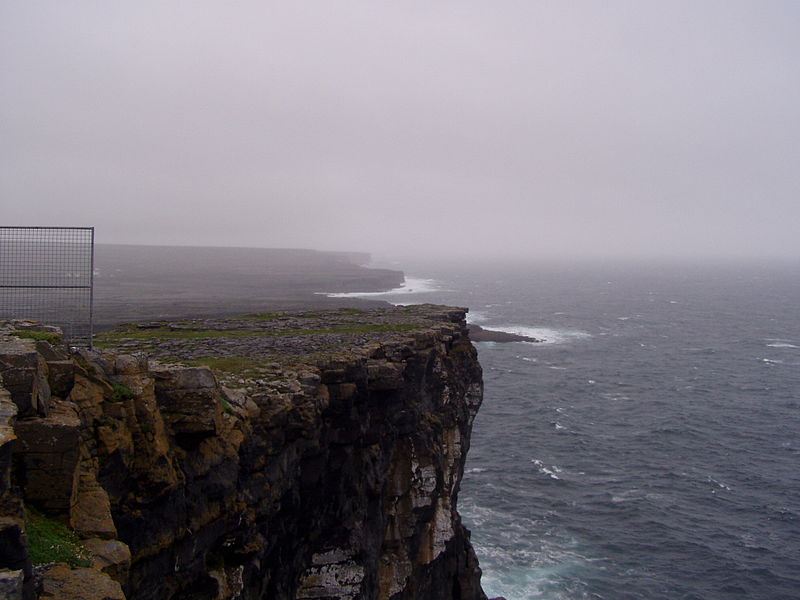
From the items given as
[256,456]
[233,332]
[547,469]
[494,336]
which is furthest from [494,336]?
[256,456]

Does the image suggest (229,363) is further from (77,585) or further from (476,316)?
(476,316)

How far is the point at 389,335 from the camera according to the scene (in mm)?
30656

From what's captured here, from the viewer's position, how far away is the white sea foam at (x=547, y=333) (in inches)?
4090

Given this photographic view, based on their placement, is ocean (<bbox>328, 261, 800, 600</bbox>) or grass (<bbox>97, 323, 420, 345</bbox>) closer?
grass (<bbox>97, 323, 420, 345</bbox>)

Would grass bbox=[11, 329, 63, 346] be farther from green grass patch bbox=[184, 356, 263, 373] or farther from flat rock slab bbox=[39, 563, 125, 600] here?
green grass patch bbox=[184, 356, 263, 373]

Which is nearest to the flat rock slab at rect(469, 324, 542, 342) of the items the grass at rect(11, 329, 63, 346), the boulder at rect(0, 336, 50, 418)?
the grass at rect(11, 329, 63, 346)

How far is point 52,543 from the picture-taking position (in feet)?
31.8

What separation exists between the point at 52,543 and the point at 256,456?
26.0 feet

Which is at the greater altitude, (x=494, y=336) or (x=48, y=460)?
(x=48, y=460)

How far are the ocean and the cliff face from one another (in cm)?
971

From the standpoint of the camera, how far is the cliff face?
425 inches

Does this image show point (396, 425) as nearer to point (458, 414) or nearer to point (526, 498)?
point (458, 414)

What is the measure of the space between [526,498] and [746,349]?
65764mm

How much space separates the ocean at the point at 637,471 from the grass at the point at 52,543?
29460mm
